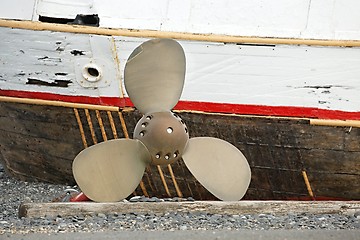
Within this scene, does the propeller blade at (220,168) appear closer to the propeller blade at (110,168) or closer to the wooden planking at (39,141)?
the propeller blade at (110,168)

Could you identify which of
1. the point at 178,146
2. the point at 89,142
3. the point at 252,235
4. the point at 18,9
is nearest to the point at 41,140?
the point at 89,142

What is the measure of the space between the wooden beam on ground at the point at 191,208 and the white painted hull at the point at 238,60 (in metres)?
1.28

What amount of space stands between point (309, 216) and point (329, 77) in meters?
1.70

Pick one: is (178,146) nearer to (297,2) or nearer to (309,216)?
(309,216)

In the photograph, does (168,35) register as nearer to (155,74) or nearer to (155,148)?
(155,74)

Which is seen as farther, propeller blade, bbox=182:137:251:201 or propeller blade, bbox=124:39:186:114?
propeller blade, bbox=182:137:251:201

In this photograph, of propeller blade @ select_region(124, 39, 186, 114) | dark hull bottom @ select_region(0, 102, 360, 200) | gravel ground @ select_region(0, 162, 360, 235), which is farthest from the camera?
dark hull bottom @ select_region(0, 102, 360, 200)

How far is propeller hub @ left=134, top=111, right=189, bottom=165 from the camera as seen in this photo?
24.7ft

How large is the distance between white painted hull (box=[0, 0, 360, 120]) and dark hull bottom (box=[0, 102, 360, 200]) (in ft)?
0.55

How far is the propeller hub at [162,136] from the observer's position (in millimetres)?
7516

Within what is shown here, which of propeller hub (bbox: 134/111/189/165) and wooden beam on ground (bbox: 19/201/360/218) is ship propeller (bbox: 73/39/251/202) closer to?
propeller hub (bbox: 134/111/189/165)

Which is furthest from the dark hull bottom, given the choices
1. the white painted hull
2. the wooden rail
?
the wooden rail

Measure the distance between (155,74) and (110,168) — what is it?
0.94 meters

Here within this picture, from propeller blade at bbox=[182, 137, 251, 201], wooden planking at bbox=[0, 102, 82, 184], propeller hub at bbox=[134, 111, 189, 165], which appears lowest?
wooden planking at bbox=[0, 102, 82, 184]
